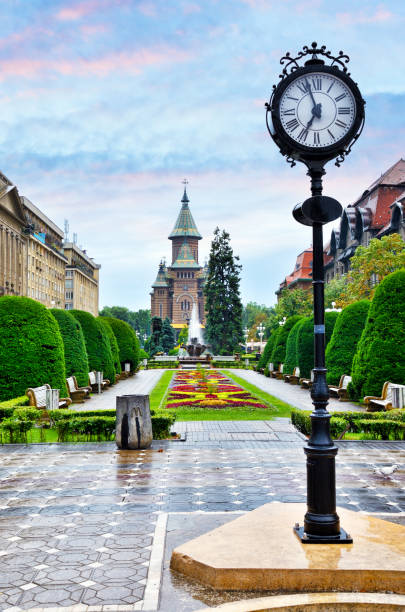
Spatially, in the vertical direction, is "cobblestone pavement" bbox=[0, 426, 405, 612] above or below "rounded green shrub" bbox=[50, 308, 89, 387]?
below

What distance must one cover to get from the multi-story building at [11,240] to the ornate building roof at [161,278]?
77280 mm

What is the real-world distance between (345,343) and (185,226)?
461ft

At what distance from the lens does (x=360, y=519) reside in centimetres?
641

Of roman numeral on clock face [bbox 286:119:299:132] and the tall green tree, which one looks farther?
the tall green tree

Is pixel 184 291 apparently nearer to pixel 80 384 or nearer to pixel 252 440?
pixel 80 384

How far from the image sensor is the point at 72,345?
23875 mm

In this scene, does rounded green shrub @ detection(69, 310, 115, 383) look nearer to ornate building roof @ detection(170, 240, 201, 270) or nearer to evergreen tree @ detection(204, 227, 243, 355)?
evergreen tree @ detection(204, 227, 243, 355)

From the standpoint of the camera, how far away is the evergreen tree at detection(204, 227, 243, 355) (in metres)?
77.7

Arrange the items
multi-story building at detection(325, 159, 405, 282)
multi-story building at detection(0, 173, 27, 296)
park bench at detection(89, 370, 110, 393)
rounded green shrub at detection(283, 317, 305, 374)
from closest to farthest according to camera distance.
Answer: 1. park bench at detection(89, 370, 110, 393)
2. rounded green shrub at detection(283, 317, 305, 374)
3. multi-story building at detection(325, 159, 405, 282)
4. multi-story building at detection(0, 173, 27, 296)

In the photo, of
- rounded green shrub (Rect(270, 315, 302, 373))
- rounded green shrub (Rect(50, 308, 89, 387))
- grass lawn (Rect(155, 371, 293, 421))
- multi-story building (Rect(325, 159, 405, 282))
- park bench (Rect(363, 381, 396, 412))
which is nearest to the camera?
park bench (Rect(363, 381, 396, 412))

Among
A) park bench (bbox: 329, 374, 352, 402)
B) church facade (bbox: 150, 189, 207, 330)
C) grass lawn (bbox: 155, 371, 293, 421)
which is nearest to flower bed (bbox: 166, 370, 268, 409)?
grass lawn (bbox: 155, 371, 293, 421)

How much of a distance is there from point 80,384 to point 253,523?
19.2m

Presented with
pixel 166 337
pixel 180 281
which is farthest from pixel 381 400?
pixel 180 281

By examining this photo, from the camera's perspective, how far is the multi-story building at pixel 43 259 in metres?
85.6
